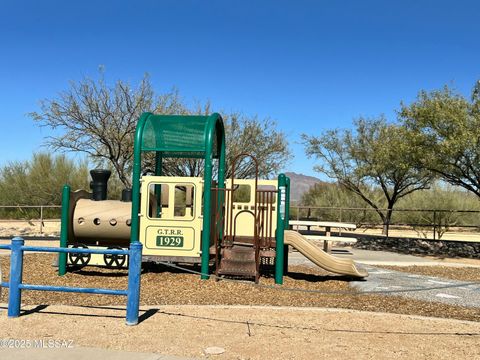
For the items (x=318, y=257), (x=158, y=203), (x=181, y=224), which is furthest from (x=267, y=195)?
(x=158, y=203)

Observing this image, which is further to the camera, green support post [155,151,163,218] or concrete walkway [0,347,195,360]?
green support post [155,151,163,218]

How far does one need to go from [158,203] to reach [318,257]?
12.7 ft

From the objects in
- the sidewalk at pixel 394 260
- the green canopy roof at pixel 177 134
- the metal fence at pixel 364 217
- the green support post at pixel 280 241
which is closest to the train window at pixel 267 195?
the green support post at pixel 280 241

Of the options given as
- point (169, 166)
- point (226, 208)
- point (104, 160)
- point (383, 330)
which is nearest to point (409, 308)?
point (383, 330)

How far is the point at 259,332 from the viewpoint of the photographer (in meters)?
5.70

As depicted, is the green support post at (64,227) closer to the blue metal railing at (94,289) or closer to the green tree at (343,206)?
the blue metal railing at (94,289)

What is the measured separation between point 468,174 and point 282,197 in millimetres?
9966

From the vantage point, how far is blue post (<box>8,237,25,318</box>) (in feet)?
19.6

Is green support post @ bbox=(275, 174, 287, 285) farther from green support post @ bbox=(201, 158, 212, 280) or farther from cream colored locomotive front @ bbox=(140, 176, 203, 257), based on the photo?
cream colored locomotive front @ bbox=(140, 176, 203, 257)

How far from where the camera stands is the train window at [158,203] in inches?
421

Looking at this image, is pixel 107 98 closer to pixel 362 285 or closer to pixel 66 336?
pixel 362 285

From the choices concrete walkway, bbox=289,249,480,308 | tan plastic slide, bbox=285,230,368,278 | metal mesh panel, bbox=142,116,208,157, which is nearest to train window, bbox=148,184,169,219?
metal mesh panel, bbox=142,116,208,157

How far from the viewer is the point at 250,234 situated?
11852 millimetres

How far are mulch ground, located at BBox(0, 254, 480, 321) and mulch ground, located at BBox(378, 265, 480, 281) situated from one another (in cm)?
286
